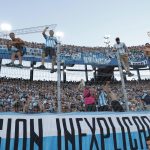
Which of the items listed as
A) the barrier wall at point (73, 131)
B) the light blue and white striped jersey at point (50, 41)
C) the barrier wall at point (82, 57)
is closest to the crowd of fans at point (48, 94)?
the barrier wall at point (82, 57)

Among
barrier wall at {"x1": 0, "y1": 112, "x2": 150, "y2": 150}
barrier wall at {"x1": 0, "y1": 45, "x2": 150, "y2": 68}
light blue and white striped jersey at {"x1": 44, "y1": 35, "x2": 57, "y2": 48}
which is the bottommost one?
barrier wall at {"x1": 0, "y1": 112, "x2": 150, "y2": 150}

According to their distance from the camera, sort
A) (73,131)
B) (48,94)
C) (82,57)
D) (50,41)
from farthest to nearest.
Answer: (82,57)
(48,94)
(50,41)
(73,131)

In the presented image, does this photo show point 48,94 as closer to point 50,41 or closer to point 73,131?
point 50,41

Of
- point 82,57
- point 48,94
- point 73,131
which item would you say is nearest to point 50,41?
point 73,131

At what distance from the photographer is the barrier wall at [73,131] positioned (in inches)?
213

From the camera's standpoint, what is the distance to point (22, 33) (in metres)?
10.6

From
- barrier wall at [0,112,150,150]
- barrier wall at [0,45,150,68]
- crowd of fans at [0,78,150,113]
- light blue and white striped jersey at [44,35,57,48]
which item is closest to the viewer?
barrier wall at [0,112,150,150]

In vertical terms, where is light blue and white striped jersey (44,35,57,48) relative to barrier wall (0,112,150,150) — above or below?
above

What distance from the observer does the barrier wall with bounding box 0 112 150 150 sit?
541 cm

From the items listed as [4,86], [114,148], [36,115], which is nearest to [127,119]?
[114,148]

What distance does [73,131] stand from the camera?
591cm

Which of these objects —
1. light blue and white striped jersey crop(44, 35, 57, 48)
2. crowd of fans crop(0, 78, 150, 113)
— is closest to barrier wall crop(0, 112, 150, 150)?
light blue and white striped jersey crop(44, 35, 57, 48)

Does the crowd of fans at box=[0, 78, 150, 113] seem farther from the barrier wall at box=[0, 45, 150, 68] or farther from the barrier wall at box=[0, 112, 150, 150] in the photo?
the barrier wall at box=[0, 112, 150, 150]

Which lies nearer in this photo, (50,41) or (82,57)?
(50,41)
